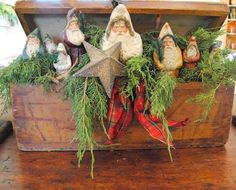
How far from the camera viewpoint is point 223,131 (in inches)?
21.8

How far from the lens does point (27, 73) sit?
0.51m

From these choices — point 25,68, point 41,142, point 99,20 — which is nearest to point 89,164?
point 41,142

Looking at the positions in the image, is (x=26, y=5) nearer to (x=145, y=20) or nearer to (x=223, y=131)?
(x=145, y=20)

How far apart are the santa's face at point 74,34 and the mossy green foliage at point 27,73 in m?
0.06

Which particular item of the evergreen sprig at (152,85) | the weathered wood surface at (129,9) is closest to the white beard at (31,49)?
the weathered wood surface at (129,9)

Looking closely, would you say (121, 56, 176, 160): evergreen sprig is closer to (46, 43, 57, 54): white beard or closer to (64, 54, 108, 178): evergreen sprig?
(64, 54, 108, 178): evergreen sprig

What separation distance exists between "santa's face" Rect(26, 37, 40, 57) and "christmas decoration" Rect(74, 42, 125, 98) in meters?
0.15

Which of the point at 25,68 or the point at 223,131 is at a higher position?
the point at 25,68

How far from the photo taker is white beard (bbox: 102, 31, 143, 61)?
50 centimetres

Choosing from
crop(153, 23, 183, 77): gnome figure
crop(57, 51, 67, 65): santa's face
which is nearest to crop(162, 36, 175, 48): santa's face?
crop(153, 23, 183, 77): gnome figure

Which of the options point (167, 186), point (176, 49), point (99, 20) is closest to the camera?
point (167, 186)

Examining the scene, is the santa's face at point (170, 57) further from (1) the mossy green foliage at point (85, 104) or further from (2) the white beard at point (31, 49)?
(2) the white beard at point (31, 49)

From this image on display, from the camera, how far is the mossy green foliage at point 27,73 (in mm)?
510

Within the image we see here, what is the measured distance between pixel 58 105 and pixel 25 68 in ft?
0.33
